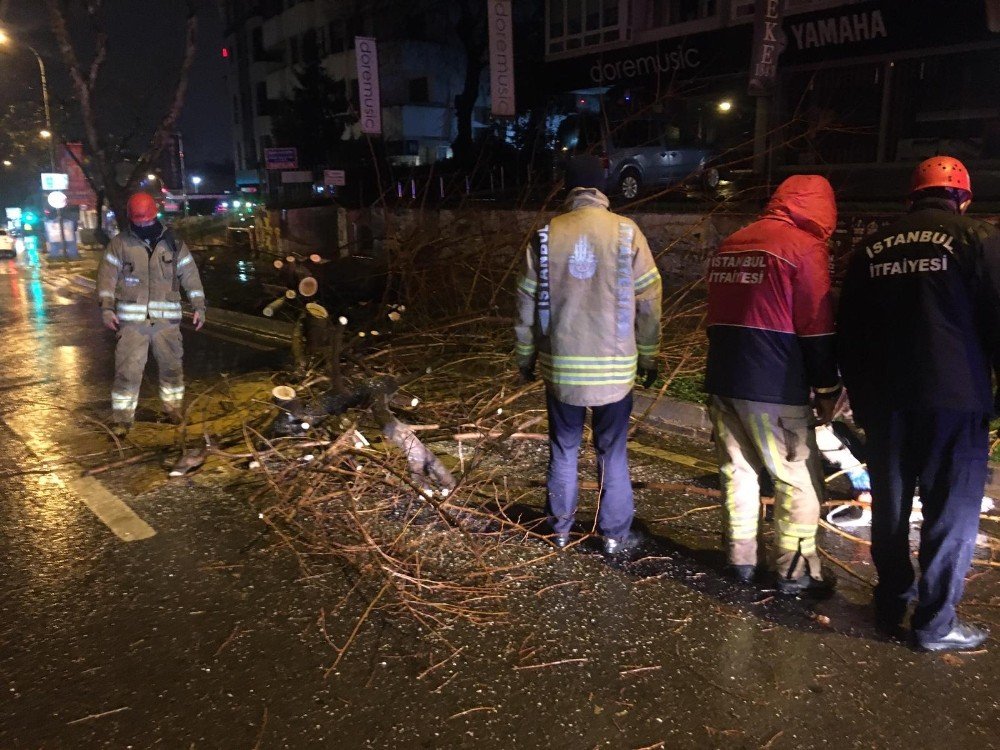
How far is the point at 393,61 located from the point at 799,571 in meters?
40.5

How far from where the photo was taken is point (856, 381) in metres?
3.18

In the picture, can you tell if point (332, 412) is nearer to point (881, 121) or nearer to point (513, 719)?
point (513, 719)

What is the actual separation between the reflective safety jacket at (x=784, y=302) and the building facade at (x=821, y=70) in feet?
39.7

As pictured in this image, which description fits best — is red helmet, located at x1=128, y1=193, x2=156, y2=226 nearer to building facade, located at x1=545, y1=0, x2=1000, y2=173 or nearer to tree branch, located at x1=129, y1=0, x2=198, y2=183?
building facade, located at x1=545, y1=0, x2=1000, y2=173

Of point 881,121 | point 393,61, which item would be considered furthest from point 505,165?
point 393,61

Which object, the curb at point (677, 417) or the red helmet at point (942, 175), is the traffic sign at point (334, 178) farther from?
the red helmet at point (942, 175)

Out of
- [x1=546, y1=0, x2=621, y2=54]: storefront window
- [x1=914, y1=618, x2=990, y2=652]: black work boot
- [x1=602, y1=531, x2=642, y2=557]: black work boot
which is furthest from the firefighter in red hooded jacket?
[x1=546, y1=0, x2=621, y2=54]: storefront window

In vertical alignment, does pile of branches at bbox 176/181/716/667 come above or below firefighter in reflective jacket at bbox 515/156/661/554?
below

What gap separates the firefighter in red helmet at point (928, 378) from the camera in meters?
2.86

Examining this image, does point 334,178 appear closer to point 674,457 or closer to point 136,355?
point 136,355

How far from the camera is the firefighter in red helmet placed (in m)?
2.86

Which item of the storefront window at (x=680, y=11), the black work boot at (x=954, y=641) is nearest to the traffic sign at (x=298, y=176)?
the storefront window at (x=680, y=11)

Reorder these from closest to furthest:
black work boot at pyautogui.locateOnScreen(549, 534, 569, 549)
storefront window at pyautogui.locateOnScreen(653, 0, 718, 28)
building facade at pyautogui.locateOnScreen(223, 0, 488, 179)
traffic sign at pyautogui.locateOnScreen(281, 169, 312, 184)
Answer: black work boot at pyautogui.locateOnScreen(549, 534, 569, 549)
storefront window at pyautogui.locateOnScreen(653, 0, 718, 28)
traffic sign at pyautogui.locateOnScreen(281, 169, 312, 184)
building facade at pyautogui.locateOnScreen(223, 0, 488, 179)

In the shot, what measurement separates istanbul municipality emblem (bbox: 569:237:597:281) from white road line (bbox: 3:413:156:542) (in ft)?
8.90
